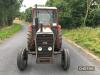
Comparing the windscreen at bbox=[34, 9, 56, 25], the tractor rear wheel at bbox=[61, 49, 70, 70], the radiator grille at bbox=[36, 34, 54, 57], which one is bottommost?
the tractor rear wheel at bbox=[61, 49, 70, 70]

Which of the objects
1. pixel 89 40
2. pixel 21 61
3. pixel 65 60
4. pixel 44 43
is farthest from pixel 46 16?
pixel 89 40

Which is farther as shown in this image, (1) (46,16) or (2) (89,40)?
(2) (89,40)

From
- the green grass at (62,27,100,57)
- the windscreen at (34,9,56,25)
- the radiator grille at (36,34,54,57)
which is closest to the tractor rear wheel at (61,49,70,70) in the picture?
the radiator grille at (36,34,54,57)

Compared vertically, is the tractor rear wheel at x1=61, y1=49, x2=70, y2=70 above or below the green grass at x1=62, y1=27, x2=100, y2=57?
above

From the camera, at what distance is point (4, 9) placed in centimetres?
5762

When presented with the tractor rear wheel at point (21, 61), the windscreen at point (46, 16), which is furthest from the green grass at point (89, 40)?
the tractor rear wheel at point (21, 61)

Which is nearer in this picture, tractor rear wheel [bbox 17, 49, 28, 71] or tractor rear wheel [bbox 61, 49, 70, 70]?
tractor rear wheel [bbox 17, 49, 28, 71]

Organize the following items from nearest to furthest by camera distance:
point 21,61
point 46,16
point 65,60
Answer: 1. point 21,61
2. point 65,60
3. point 46,16

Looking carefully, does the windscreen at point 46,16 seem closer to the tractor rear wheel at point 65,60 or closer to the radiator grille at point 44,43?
the tractor rear wheel at point 65,60

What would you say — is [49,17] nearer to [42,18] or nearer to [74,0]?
[42,18]

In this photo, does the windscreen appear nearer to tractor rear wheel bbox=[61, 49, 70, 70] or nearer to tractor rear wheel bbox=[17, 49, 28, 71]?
tractor rear wheel bbox=[61, 49, 70, 70]

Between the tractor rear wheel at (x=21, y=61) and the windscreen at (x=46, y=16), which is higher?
the windscreen at (x=46, y=16)

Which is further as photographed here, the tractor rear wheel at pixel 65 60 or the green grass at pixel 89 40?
the green grass at pixel 89 40

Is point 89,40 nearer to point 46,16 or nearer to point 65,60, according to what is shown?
point 46,16
